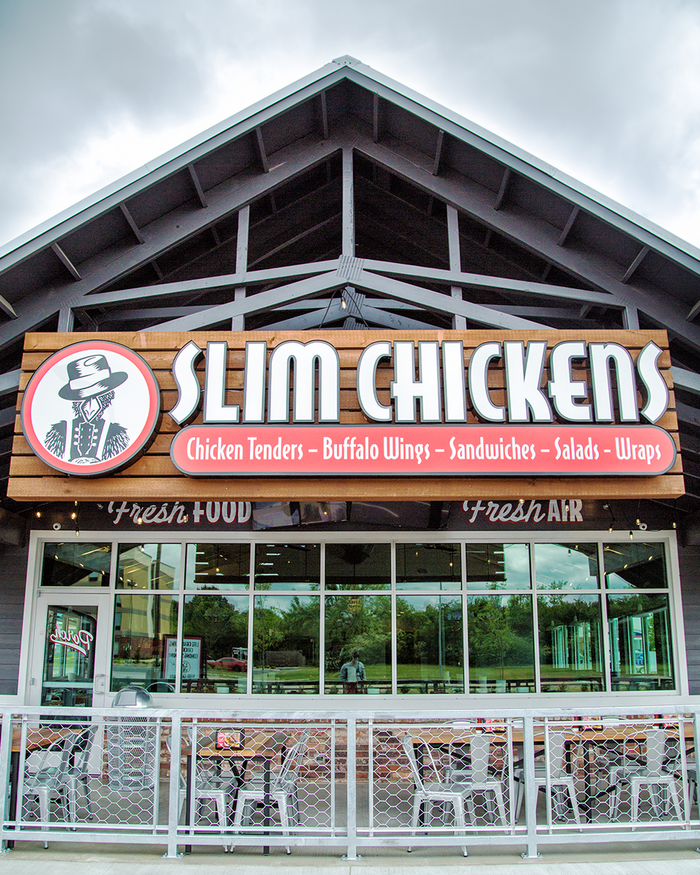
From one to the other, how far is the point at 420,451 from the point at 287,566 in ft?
10.7

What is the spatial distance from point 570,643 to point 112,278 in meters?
6.78

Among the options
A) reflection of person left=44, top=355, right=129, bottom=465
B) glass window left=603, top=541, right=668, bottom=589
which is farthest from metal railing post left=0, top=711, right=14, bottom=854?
glass window left=603, top=541, right=668, bottom=589

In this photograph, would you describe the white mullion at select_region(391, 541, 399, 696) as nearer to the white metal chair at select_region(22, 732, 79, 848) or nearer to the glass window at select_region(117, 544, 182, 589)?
the glass window at select_region(117, 544, 182, 589)

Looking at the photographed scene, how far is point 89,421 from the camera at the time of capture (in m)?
6.20

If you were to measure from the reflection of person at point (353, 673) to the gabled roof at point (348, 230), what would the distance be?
4277 mm

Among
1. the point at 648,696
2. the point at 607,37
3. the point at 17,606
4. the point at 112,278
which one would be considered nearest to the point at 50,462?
the point at 112,278

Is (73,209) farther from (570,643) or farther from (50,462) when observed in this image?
(570,643)

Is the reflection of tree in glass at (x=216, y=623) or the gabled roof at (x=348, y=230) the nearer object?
the gabled roof at (x=348, y=230)

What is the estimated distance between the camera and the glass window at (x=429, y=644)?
830 cm

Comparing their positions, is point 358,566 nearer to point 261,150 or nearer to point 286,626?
point 286,626

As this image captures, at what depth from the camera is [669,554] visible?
874 centimetres

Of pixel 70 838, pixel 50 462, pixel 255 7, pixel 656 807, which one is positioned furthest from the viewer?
pixel 255 7

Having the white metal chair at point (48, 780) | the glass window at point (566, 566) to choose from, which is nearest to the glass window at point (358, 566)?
the glass window at point (566, 566)

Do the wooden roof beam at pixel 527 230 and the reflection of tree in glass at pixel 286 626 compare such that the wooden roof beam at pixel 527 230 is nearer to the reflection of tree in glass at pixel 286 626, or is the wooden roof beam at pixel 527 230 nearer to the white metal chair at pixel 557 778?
the white metal chair at pixel 557 778
